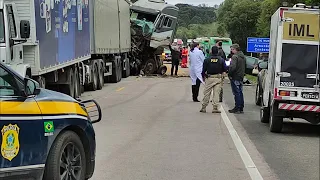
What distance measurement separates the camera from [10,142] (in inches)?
194

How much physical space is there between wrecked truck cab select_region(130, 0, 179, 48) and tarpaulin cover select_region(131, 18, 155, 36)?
1.10 feet

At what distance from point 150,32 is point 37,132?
2731cm

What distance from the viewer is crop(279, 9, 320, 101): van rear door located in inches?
441

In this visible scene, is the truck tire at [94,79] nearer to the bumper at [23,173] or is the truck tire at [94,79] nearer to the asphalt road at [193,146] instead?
the asphalt road at [193,146]

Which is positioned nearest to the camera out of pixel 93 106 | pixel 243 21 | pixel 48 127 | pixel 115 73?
pixel 48 127

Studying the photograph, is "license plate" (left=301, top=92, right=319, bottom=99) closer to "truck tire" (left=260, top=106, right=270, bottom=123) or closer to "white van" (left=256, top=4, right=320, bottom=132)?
"white van" (left=256, top=4, right=320, bottom=132)

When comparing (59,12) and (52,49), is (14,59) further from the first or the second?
(59,12)

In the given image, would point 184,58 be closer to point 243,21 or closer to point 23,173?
point 243,21

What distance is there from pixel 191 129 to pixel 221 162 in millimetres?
3381

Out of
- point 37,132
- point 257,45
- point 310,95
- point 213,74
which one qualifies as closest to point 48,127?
point 37,132

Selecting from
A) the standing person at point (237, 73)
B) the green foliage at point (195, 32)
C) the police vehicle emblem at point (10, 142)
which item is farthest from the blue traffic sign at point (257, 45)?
the green foliage at point (195, 32)

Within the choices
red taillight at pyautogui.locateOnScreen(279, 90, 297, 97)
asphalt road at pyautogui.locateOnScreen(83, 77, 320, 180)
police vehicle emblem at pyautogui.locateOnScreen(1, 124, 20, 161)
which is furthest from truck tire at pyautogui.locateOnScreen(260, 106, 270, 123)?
police vehicle emblem at pyautogui.locateOnScreen(1, 124, 20, 161)

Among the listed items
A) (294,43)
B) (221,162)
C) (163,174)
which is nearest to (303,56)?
(294,43)

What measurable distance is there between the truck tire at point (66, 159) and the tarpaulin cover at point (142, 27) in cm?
2628
